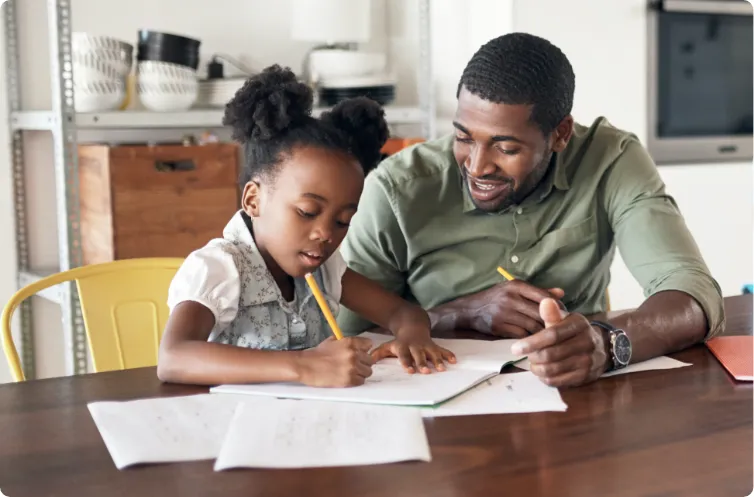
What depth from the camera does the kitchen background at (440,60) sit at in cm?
262

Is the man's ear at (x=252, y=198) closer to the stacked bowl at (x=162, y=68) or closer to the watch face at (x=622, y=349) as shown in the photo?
the watch face at (x=622, y=349)

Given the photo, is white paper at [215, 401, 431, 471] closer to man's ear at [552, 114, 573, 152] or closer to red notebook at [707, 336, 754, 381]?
red notebook at [707, 336, 754, 381]

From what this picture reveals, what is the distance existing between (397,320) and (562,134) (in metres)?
0.47

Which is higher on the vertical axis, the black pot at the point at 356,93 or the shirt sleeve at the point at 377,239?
the black pot at the point at 356,93

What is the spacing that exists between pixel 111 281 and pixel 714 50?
2.75 meters

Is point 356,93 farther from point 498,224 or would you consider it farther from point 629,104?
point 498,224

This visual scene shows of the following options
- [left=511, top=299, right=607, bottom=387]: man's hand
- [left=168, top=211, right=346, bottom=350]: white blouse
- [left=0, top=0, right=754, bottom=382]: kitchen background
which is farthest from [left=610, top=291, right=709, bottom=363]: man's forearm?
[left=0, top=0, right=754, bottom=382]: kitchen background

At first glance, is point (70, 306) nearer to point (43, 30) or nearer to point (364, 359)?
point (43, 30)

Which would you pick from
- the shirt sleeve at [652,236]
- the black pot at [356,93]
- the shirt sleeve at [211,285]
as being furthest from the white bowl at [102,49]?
the shirt sleeve at [652,236]

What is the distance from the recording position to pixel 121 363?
1.66 meters

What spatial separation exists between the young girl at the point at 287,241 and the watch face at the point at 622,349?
0.73 feet

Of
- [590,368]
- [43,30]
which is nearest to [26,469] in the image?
[590,368]

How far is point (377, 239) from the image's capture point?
167 cm

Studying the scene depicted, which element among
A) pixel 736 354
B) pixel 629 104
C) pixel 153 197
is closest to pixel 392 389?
pixel 736 354
